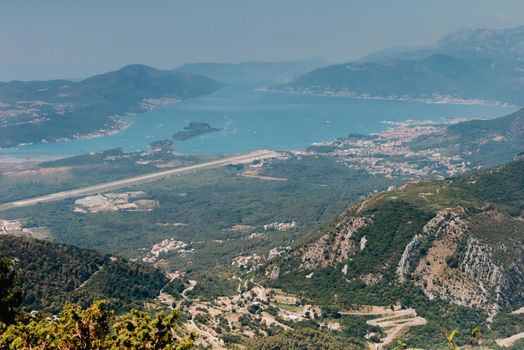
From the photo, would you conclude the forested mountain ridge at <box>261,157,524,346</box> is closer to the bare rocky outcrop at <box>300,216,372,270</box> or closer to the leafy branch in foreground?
the bare rocky outcrop at <box>300,216,372,270</box>

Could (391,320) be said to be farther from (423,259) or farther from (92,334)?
(92,334)

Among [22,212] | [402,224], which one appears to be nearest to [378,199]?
[402,224]

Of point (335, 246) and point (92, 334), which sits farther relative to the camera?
point (335, 246)

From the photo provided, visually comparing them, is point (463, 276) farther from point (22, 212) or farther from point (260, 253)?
point (22, 212)

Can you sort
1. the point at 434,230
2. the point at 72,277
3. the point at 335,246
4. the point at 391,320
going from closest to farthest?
the point at 391,320
the point at 72,277
the point at 434,230
the point at 335,246

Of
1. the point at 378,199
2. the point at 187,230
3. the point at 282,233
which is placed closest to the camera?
the point at 378,199

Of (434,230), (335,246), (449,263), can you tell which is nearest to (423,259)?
(449,263)

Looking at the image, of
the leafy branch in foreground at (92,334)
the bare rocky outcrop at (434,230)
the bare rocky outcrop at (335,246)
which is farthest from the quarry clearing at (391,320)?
the leafy branch in foreground at (92,334)
